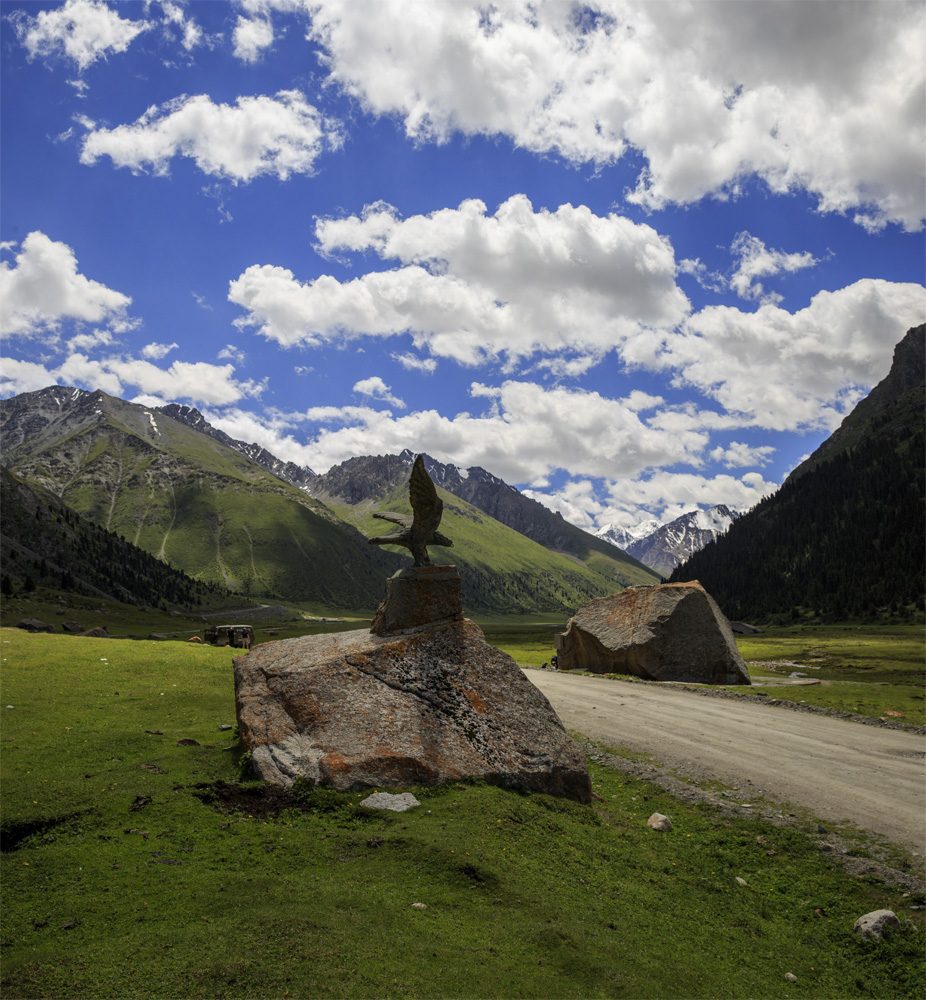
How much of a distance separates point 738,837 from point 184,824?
1263cm

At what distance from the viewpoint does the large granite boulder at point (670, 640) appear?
42875mm

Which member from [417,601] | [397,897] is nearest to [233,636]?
[417,601]

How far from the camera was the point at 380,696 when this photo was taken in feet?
51.0

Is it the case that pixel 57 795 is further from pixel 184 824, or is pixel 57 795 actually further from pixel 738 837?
pixel 738 837

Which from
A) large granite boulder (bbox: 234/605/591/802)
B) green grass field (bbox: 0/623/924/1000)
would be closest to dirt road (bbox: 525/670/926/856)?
green grass field (bbox: 0/623/924/1000)

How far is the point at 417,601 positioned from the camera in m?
18.7

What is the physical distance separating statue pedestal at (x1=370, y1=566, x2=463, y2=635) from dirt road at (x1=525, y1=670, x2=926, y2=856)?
9850mm

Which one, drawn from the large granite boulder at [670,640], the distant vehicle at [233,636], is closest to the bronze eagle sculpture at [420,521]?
the large granite boulder at [670,640]

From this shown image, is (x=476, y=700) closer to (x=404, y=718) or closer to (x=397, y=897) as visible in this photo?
(x=404, y=718)

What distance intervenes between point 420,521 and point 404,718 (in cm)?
715

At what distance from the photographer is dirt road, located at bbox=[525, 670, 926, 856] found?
16781mm

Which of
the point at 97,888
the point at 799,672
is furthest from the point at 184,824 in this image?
the point at 799,672

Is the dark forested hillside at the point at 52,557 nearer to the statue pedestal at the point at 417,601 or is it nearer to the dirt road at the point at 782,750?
the dirt road at the point at 782,750

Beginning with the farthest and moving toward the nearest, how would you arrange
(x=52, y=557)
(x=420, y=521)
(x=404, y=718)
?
(x=52, y=557)
(x=420, y=521)
(x=404, y=718)
